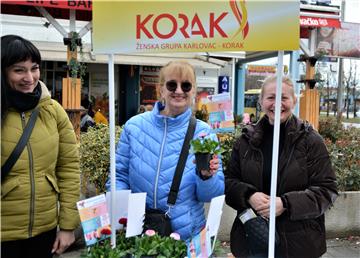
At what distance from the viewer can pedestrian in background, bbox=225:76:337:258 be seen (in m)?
2.14

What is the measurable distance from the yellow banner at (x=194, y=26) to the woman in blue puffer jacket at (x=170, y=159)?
0.95 ft

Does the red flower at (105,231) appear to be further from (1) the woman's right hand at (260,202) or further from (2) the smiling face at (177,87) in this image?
(1) the woman's right hand at (260,202)

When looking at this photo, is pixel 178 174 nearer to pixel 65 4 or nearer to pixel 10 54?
pixel 10 54

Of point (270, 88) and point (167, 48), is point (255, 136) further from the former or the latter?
point (167, 48)

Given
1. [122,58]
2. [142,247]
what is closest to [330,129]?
[122,58]

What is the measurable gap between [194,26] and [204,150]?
557mm

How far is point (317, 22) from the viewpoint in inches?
328

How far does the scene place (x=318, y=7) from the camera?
8688 mm

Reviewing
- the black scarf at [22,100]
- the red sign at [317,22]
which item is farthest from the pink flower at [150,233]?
the red sign at [317,22]

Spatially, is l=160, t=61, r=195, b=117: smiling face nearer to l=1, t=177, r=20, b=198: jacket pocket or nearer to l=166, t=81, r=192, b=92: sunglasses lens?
l=166, t=81, r=192, b=92: sunglasses lens

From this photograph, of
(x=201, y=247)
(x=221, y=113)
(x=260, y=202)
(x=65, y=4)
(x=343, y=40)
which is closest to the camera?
(x=201, y=247)

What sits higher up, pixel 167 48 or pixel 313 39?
pixel 313 39

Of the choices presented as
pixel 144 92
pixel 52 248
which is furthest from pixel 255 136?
pixel 144 92

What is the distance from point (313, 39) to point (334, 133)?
2228 millimetres
